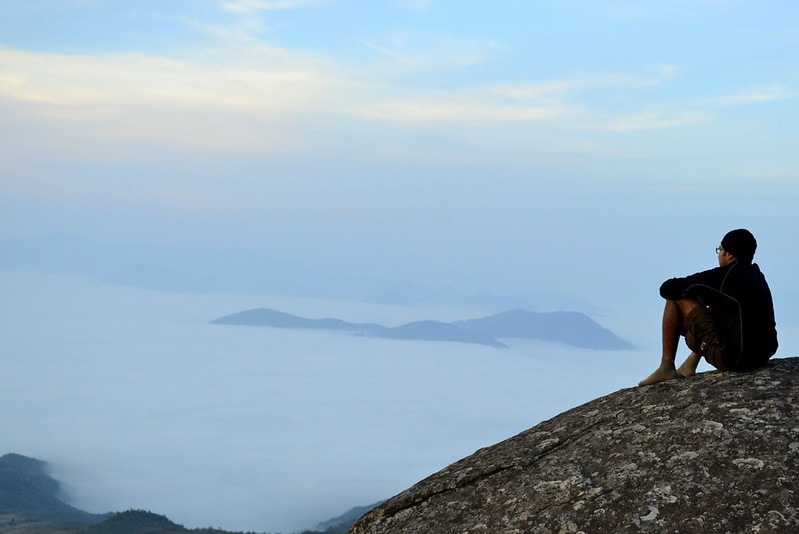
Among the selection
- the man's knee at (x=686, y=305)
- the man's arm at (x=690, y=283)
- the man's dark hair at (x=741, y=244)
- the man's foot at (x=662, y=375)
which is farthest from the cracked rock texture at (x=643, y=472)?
the man's dark hair at (x=741, y=244)

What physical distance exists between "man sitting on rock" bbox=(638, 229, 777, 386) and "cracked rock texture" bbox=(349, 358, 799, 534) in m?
0.30

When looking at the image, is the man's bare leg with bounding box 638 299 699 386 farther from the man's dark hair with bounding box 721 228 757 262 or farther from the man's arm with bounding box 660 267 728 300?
the man's dark hair with bounding box 721 228 757 262

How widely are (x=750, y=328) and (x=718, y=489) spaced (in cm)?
277

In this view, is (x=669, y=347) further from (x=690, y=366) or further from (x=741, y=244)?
(x=741, y=244)

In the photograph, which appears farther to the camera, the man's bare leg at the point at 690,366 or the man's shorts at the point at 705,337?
the man's bare leg at the point at 690,366

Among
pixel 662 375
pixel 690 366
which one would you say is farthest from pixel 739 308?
pixel 662 375

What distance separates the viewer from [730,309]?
1002 centimetres

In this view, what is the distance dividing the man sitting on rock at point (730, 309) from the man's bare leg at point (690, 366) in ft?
0.25

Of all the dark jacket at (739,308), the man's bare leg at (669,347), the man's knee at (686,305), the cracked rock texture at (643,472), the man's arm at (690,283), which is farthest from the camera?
the man's bare leg at (669,347)

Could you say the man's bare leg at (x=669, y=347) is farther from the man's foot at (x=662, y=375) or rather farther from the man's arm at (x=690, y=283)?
the man's arm at (x=690, y=283)

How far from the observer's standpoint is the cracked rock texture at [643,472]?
772 centimetres

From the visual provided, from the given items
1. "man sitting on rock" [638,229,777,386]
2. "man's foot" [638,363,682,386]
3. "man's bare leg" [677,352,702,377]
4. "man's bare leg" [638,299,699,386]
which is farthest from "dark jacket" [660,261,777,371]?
"man's foot" [638,363,682,386]

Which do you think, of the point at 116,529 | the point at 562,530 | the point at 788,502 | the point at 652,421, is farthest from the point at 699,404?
the point at 116,529

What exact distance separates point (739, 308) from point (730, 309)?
108mm
